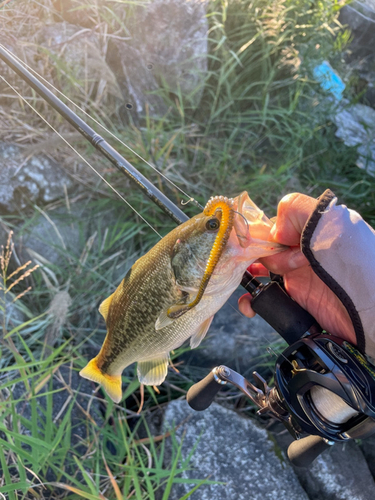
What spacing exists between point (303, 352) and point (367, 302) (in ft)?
1.14

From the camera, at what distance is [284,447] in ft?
8.41

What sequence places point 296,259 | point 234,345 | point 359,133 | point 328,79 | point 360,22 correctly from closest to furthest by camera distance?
point 296,259 < point 234,345 < point 328,79 < point 359,133 < point 360,22

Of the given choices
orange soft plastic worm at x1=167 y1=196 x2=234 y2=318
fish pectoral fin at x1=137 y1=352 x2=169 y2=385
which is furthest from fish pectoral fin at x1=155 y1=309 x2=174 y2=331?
fish pectoral fin at x1=137 y1=352 x2=169 y2=385

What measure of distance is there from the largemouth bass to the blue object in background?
9.04 ft

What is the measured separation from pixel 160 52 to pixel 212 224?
2726mm

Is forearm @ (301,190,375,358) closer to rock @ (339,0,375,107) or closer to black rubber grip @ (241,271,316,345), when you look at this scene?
black rubber grip @ (241,271,316,345)

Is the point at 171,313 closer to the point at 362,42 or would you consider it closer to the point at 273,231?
the point at 273,231

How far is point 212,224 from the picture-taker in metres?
1.50

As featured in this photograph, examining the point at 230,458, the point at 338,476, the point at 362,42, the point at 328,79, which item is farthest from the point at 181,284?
the point at 362,42

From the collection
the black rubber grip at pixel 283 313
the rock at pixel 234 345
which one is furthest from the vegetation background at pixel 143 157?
the black rubber grip at pixel 283 313

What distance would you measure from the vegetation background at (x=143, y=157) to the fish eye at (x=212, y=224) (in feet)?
4.84

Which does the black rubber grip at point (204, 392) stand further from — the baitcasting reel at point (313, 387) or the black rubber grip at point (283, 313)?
the black rubber grip at point (283, 313)

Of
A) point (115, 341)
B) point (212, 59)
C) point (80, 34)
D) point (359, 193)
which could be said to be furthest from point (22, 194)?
point (359, 193)

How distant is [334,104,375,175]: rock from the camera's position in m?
3.67
